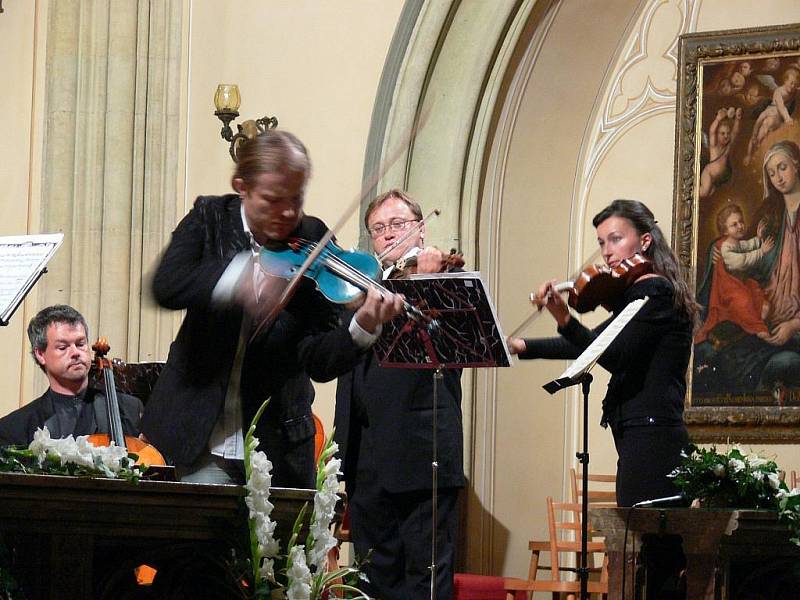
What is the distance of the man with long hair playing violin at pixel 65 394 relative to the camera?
6.14 meters

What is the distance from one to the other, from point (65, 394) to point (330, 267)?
2.77 meters

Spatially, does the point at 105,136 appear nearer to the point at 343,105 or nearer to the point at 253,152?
the point at 343,105

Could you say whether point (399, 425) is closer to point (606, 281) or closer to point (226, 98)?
point (606, 281)

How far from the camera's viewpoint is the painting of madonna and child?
747 centimetres

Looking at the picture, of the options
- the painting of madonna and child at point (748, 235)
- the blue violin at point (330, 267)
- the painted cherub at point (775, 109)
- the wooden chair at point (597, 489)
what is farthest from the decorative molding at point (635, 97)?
the blue violin at point (330, 267)

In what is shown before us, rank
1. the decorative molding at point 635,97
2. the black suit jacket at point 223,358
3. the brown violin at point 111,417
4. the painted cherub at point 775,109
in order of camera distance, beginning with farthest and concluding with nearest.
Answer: the decorative molding at point 635,97
the painted cherub at point 775,109
the brown violin at point 111,417
the black suit jacket at point 223,358

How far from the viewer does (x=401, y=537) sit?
532cm

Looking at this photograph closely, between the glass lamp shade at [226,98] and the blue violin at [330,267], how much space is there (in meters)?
4.35

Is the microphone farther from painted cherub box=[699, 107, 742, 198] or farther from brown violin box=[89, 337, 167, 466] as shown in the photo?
painted cherub box=[699, 107, 742, 198]

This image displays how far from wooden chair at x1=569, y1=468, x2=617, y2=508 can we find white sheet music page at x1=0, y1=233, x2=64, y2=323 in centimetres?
366

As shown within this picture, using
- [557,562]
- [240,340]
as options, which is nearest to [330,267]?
[240,340]

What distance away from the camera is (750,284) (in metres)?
7.57

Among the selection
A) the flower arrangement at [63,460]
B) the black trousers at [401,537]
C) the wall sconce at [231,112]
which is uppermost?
the wall sconce at [231,112]

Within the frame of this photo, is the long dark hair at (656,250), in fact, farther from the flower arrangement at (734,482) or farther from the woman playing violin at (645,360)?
the flower arrangement at (734,482)
